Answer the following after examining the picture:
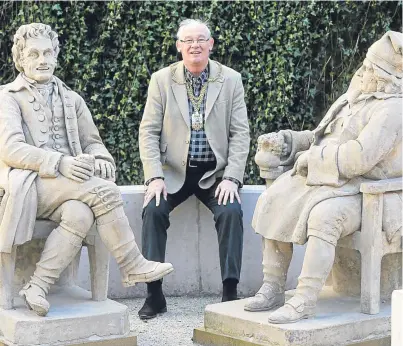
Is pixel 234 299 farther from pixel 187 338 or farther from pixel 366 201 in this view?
pixel 366 201

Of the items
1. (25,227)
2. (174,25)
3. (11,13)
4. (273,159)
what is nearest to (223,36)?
(174,25)

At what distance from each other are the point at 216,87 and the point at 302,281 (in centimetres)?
170

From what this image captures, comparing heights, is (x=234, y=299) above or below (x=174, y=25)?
below

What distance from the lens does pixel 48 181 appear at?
21.8ft

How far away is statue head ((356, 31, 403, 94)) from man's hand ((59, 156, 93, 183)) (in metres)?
1.54

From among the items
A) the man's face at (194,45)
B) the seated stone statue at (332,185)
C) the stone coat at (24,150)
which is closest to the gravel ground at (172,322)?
the seated stone statue at (332,185)

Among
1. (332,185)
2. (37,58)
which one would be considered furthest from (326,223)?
(37,58)

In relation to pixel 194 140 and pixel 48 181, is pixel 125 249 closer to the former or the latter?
pixel 48 181

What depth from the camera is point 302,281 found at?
6.51m

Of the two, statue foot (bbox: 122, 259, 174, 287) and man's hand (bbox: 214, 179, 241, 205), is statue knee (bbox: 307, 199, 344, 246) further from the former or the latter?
man's hand (bbox: 214, 179, 241, 205)

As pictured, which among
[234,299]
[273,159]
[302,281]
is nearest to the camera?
[302,281]

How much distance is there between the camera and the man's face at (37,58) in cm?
683

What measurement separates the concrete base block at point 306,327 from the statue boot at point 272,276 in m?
0.06

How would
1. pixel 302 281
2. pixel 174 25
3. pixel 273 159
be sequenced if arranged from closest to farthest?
1. pixel 302 281
2. pixel 273 159
3. pixel 174 25
